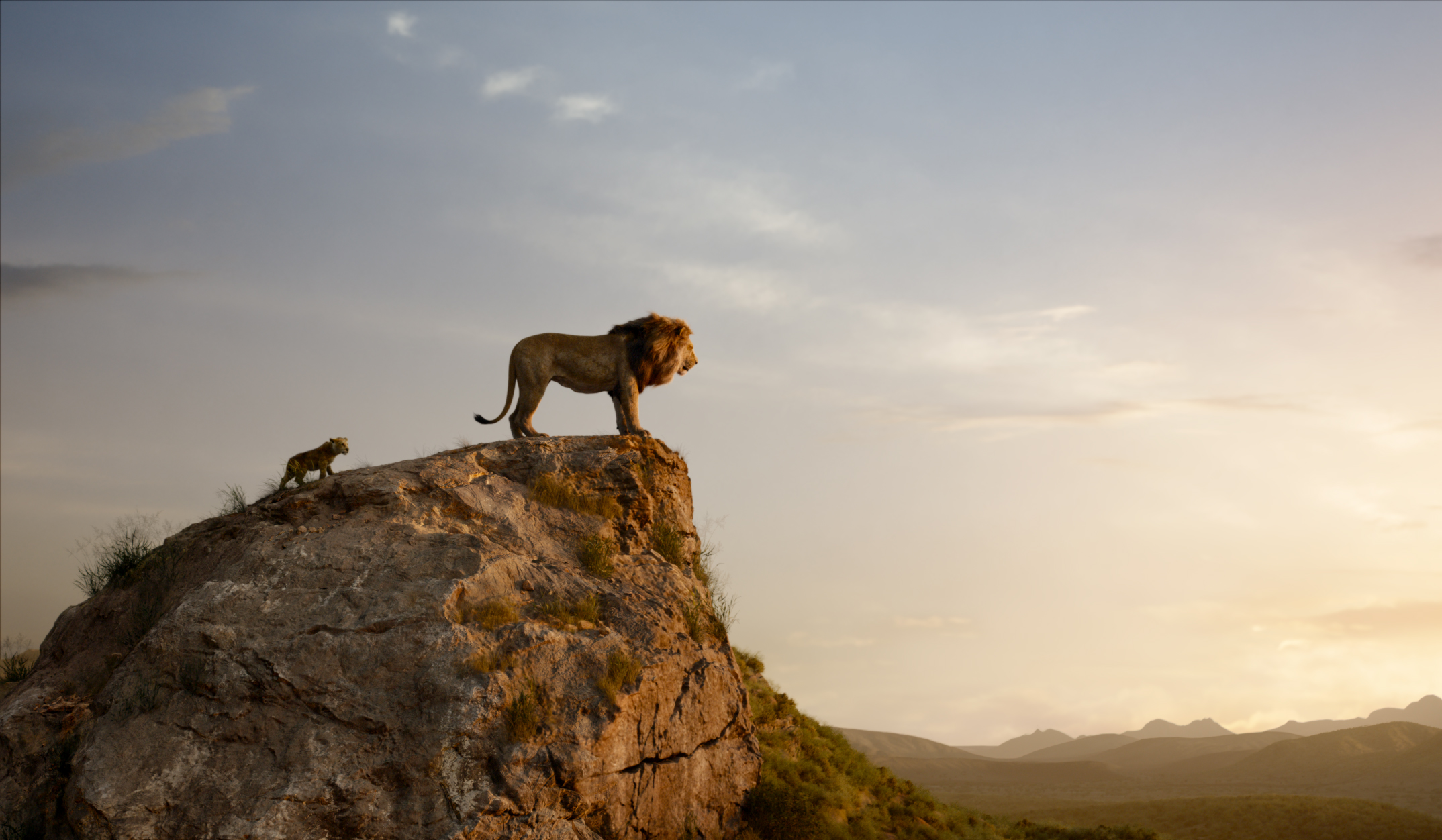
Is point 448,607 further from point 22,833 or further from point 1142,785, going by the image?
point 1142,785

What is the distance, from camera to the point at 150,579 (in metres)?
12.5

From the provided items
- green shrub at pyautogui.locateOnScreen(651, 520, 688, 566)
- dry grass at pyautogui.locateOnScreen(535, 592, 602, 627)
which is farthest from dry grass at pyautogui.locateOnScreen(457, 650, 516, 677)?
green shrub at pyautogui.locateOnScreen(651, 520, 688, 566)

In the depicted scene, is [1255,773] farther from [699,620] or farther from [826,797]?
[699,620]

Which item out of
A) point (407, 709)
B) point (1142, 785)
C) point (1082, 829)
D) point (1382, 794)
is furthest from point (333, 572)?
point (1142, 785)

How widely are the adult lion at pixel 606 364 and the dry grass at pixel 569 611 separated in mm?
3440

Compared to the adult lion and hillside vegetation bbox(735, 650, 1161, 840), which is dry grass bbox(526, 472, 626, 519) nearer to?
the adult lion

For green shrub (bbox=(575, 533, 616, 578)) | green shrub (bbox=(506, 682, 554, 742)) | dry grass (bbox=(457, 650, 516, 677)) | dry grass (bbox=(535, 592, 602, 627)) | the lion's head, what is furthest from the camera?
the lion's head

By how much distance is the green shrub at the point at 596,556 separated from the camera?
39.7ft

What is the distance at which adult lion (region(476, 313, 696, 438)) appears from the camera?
13.6m

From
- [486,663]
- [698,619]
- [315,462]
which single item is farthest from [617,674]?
[315,462]

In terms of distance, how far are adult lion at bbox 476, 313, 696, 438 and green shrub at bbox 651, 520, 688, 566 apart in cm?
164

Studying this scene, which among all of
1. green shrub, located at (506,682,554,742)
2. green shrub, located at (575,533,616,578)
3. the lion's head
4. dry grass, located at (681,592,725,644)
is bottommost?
green shrub, located at (506,682,554,742)

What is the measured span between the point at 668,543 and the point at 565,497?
70.5 inches

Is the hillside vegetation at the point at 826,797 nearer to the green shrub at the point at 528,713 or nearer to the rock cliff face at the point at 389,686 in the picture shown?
the rock cliff face at the point at 389,686
